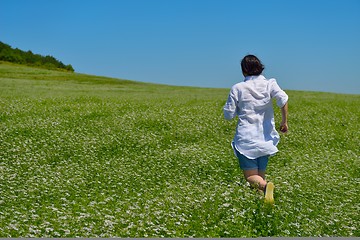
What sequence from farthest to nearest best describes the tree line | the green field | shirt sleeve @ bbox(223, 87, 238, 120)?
the tree line → shirt sleeve @ bbox(223, 87, 238, 120) → the green field

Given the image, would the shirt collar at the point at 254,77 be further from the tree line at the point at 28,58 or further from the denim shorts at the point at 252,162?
the tree line at the point at 28,58

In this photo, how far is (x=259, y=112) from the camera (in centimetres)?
1184

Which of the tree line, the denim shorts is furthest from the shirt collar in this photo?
the tree line

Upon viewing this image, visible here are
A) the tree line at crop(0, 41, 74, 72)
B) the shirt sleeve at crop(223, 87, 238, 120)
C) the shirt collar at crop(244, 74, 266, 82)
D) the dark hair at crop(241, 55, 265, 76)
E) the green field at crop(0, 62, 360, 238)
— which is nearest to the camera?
the green field at crop(0, 62, 360, 238)

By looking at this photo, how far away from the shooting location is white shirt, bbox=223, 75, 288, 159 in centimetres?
1170

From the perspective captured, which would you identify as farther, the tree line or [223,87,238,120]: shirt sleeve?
the tree line

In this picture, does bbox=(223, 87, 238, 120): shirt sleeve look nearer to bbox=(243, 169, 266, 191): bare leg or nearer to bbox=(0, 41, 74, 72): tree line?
bbox=(243, 169, 266, 191): bare leg

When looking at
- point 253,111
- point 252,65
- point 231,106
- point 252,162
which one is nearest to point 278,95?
point 253,111

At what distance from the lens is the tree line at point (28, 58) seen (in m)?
124

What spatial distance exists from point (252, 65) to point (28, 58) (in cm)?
12434

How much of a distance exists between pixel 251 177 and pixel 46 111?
18.4 m

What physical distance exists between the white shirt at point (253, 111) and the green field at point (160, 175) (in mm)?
1101

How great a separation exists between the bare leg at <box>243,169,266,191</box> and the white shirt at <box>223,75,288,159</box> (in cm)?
41

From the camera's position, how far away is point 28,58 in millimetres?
129375
